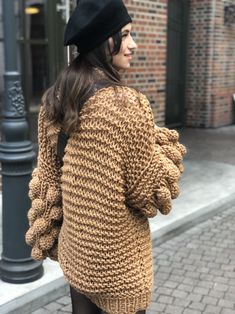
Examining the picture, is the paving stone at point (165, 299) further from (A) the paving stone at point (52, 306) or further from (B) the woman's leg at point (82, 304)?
(B) the woman's leg at point (82, 304)

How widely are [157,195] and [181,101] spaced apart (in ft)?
31.4

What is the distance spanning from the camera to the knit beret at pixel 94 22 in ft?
5.86

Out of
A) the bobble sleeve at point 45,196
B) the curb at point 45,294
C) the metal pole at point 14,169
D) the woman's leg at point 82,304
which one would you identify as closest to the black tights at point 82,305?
the woman's leg at point 82,304

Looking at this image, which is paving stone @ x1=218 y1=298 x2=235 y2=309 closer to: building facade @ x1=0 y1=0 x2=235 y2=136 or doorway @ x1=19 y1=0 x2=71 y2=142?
doorway @ x1=19 y1=0 x2=71 y2=142

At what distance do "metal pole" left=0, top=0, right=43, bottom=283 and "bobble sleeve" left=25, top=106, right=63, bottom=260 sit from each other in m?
1.46

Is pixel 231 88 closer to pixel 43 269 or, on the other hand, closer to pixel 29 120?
pixel 29 120

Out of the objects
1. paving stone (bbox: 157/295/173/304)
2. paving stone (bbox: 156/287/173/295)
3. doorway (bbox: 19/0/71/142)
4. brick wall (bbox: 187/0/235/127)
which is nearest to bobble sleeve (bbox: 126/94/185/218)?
paving stone (bbox: 157/295/173/304)

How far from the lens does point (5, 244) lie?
3760 millimetres

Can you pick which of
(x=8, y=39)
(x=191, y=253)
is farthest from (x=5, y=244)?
(x=191, y=253)

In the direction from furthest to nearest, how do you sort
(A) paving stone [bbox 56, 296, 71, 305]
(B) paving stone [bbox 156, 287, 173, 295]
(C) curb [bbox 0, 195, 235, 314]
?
1. (B) paving stone [bbox 156, 287, 173, 295]
2. (A) paving stone [bbox 56, 296, 71, 305]
3. (C) curb [bbox 0, 195, 235, 314]

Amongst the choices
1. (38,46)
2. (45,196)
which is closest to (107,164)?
(45,196)

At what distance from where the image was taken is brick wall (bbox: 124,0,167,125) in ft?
25.2

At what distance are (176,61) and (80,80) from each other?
Result: 30.7 ft

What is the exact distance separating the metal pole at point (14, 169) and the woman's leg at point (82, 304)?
1.67 meters
